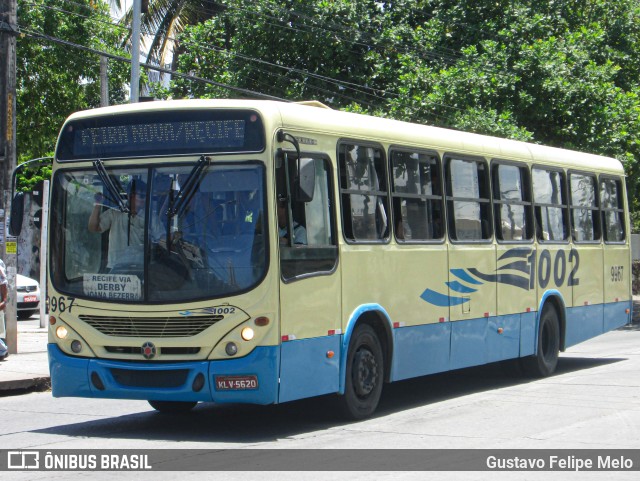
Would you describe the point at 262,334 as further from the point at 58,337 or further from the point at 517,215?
the point at 517,215

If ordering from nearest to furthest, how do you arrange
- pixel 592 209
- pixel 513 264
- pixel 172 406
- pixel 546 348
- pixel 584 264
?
pixel 172 406, pixel 513 264, pixel 546 348, pixel 584 264, pixel 592 209

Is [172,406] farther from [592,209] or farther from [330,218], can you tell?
[592,209]

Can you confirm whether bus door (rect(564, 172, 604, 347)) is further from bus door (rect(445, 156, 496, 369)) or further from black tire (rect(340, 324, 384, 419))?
black tire (rect(340, 324, 384, 419))

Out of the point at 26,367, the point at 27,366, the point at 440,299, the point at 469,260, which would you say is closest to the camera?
the point at 440,299

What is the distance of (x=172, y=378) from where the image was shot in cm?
958

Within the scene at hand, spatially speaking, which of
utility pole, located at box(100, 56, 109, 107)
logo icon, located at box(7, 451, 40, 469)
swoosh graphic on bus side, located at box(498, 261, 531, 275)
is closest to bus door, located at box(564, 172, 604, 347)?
swoosh graphic on bus side, located at box(498, 261, 531, 275)

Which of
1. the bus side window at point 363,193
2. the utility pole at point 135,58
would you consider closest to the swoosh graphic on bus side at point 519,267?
the bus side window at point 363,193

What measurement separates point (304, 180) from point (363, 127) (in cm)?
172

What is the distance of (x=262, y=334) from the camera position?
369 inches

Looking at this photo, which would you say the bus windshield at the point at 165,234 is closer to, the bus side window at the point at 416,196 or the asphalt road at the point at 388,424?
the asphalt road at the point at 388,424

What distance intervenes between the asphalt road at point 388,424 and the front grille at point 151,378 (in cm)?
51

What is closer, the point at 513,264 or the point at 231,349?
the point at 231,349

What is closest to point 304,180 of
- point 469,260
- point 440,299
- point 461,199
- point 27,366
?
point 440,299

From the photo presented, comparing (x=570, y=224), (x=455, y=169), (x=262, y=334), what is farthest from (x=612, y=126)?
(x=262, y=334)
